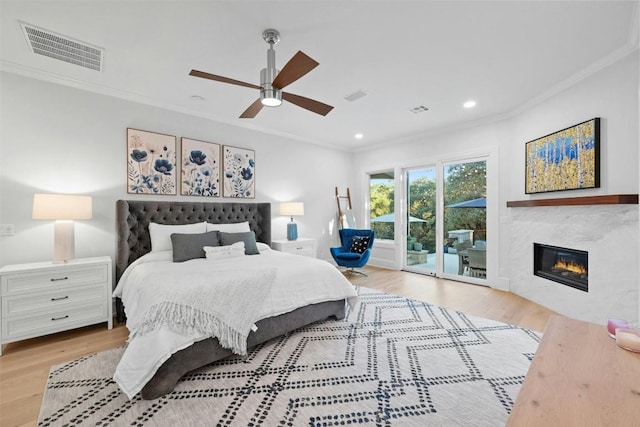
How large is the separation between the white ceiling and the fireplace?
1955 mm

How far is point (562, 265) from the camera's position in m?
3.45

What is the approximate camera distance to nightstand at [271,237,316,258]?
15.2 ft

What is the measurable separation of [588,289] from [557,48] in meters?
2.45

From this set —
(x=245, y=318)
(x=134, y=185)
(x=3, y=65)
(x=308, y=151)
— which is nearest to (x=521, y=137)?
(x=308, y=151)

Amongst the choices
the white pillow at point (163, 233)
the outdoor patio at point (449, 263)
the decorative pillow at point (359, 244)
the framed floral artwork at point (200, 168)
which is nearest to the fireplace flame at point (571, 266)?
the outdoor patio at point (449, 263)

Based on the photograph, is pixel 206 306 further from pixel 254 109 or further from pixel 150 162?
pixel 150 162

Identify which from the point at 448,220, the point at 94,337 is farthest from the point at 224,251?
the point at 448,220

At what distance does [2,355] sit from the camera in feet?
8.03

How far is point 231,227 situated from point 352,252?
239 centimetres

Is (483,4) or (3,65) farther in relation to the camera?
(3,65)

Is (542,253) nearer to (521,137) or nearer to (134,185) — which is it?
(521,137)

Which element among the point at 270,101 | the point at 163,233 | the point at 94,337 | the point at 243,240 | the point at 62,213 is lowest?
the point at 94,337

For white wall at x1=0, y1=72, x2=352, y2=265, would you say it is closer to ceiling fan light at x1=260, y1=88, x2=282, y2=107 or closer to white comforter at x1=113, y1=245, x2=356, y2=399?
white comforter at x1=113, y1=245, x2=356, y2=399

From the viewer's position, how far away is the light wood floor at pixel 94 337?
187 centimetres
